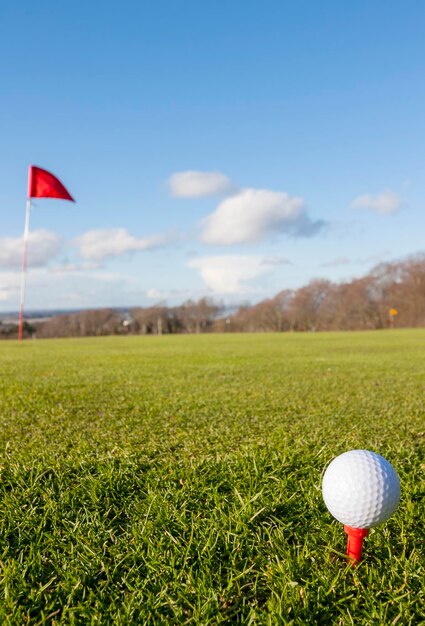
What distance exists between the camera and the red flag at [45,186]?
57.7ft

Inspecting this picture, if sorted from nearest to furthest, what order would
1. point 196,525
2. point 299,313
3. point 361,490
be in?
point 361,490 < point 196,525 < point 299,313

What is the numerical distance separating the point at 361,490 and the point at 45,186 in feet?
59.6

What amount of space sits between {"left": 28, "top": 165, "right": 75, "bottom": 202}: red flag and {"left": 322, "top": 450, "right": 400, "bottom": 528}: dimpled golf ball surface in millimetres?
17351

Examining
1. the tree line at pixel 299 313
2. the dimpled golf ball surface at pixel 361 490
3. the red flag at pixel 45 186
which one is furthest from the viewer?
the tree line at pixel 299 313

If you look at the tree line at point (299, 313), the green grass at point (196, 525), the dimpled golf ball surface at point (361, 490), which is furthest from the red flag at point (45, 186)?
the tree line at point (299, 313)

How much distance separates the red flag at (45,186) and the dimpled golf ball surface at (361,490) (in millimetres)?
17351

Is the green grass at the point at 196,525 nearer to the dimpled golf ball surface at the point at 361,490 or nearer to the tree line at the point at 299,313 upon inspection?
the dimpled golf ball surface at the point at 361,490

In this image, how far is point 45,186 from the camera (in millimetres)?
17750

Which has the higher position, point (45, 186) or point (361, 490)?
point (45, 186)

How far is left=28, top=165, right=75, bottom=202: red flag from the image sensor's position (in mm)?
17594

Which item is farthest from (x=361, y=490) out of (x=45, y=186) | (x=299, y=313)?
(x=299, y=313)

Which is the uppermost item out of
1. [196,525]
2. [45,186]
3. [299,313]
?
[45,186]

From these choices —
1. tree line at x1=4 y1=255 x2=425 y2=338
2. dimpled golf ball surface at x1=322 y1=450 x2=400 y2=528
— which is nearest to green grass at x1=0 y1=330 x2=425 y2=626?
dimpled golf ball surface at x1=322 y1=450 x2=400 y2=528

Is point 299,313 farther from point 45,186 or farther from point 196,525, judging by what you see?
point 196,525
